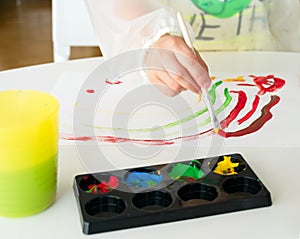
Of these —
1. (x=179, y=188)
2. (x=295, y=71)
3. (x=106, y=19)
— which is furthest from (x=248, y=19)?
(x=179, y=188)

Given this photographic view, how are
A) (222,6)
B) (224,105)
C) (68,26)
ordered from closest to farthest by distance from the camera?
(224,105), (222,6), (68,26)

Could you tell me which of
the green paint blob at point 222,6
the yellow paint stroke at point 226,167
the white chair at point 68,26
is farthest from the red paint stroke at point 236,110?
the white chair at point 68,26

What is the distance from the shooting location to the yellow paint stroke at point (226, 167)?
66 cm

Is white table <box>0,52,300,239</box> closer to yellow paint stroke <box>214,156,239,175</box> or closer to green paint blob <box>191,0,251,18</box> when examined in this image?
yellow paint stroke <box>214,156,239,175</box>

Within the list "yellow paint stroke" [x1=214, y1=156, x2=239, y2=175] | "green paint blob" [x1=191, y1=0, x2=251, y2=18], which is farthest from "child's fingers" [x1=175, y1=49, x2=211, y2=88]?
"green paint blob" [x1=191, y1=0, x2=251, y2=18]

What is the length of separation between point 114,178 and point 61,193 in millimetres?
61

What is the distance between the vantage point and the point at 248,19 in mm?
1119

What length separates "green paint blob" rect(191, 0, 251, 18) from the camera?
1088 mm

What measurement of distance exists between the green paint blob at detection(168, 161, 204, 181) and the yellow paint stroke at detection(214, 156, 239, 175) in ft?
0.07

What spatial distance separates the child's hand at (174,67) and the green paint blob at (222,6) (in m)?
0.26

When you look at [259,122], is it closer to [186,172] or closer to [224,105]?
[224,105]

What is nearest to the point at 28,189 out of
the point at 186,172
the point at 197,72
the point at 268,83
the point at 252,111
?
the point at 186,172

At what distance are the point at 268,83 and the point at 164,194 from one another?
1.35 feet

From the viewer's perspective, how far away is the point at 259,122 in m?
0.82
